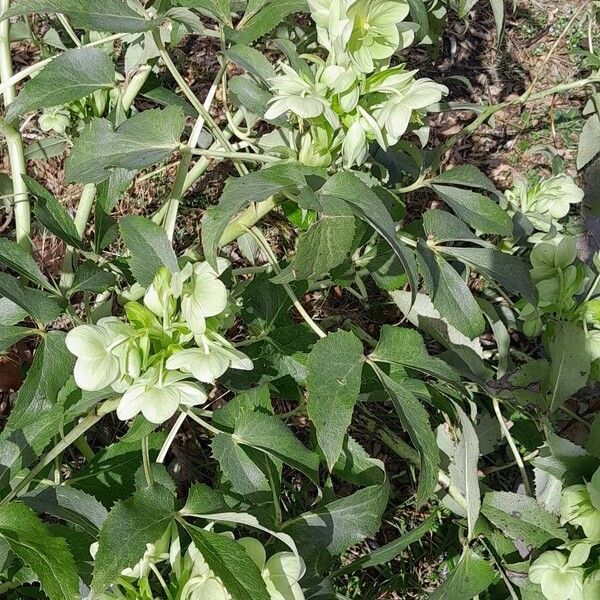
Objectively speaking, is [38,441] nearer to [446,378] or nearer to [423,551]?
[446,378]

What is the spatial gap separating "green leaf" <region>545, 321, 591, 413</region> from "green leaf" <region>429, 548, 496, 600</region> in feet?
0.87

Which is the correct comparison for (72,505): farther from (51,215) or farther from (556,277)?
(556,277)

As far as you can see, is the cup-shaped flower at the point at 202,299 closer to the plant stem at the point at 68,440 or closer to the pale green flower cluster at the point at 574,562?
the plant stem at the point at 68,440

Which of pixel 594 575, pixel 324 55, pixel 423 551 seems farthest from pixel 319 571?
pixel 324 55

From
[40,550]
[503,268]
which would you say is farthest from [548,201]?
[40,550]

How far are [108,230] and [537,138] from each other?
1488 millimetres

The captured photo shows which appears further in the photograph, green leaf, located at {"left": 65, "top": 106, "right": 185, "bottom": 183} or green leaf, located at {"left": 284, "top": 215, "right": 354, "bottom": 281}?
green leaf, located at {"left": 65, "top": 106, "right": 185, "bottom": 183}

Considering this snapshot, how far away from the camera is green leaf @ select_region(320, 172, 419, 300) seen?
2.54 feet

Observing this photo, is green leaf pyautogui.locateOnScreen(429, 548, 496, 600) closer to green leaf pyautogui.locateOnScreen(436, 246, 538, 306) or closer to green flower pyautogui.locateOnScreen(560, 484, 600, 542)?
green flower pyautogui.locateOnScreen(560, 484, 600, 542)

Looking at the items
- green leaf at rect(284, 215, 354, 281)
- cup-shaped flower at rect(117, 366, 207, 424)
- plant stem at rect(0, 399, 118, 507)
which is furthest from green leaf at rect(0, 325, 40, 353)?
green leaf at rect(284, 215, 354, 281)

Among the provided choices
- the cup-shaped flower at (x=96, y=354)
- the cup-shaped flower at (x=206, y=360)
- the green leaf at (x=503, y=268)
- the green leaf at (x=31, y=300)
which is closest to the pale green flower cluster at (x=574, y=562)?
the green leaf at (x=503, y=268)

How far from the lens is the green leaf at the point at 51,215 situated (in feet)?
3.25

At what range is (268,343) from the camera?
110 centimetres

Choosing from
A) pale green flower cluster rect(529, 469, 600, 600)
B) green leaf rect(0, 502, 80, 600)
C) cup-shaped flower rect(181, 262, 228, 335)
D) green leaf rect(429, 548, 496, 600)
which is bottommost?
green leaf rect(429, 548, 496, 600)
